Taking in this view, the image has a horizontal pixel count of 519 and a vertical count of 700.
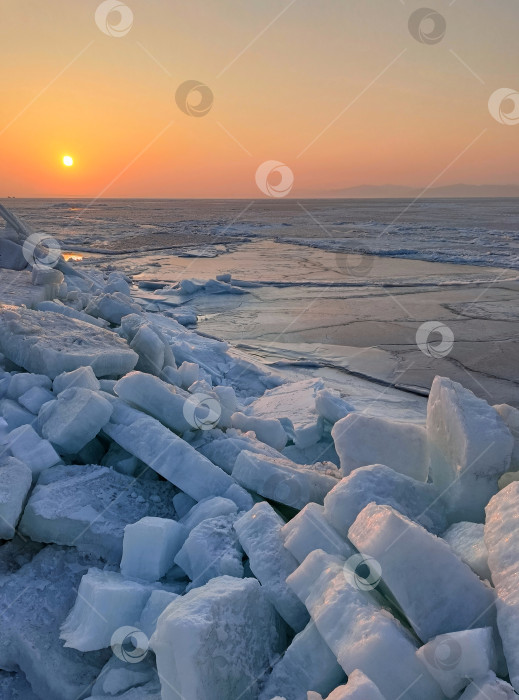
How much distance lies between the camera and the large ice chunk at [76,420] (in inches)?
97.5

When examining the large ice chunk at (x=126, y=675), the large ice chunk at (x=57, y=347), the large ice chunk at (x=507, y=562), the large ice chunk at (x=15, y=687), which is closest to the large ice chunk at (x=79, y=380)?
the large ice chunk at (x=57, y=347)

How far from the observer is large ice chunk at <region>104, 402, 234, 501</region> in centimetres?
232

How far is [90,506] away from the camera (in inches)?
87.6

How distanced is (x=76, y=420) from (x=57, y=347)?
3.56 ft

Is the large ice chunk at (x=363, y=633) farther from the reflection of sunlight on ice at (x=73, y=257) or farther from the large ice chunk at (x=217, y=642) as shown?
the reflection of sunlight on ice at (x=73, y=257)

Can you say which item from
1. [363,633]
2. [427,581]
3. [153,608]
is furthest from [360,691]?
[153,608]

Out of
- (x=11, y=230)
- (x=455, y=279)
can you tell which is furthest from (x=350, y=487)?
(x=455, y=279)

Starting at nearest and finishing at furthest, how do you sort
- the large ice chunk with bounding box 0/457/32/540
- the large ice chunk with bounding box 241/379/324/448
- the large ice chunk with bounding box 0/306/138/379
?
1. the large ice chunk with bounding box 0/457/32/540
2. the large ice chunk with bounding box 0/306/138/379
3. the large ice chunk with bounding box 241/379/324/448

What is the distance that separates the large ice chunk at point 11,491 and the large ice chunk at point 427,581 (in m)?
1.33

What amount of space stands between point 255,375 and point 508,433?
11.9 feet

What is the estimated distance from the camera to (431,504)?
→ 1960mm

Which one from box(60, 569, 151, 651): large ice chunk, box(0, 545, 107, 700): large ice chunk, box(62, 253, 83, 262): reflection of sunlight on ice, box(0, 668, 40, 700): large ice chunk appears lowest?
box(0, 668, 40, 700): large ice chunk

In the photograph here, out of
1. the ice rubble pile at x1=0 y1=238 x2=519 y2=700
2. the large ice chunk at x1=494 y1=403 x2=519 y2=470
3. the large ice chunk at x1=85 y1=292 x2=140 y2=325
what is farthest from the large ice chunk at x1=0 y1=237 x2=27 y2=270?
the large ice chunk at x1=494 y1=403 x2=519 y2=470

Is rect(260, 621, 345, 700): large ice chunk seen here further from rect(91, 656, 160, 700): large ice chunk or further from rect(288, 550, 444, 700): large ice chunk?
rect(91, 656, 160, 700): large ice chunk
